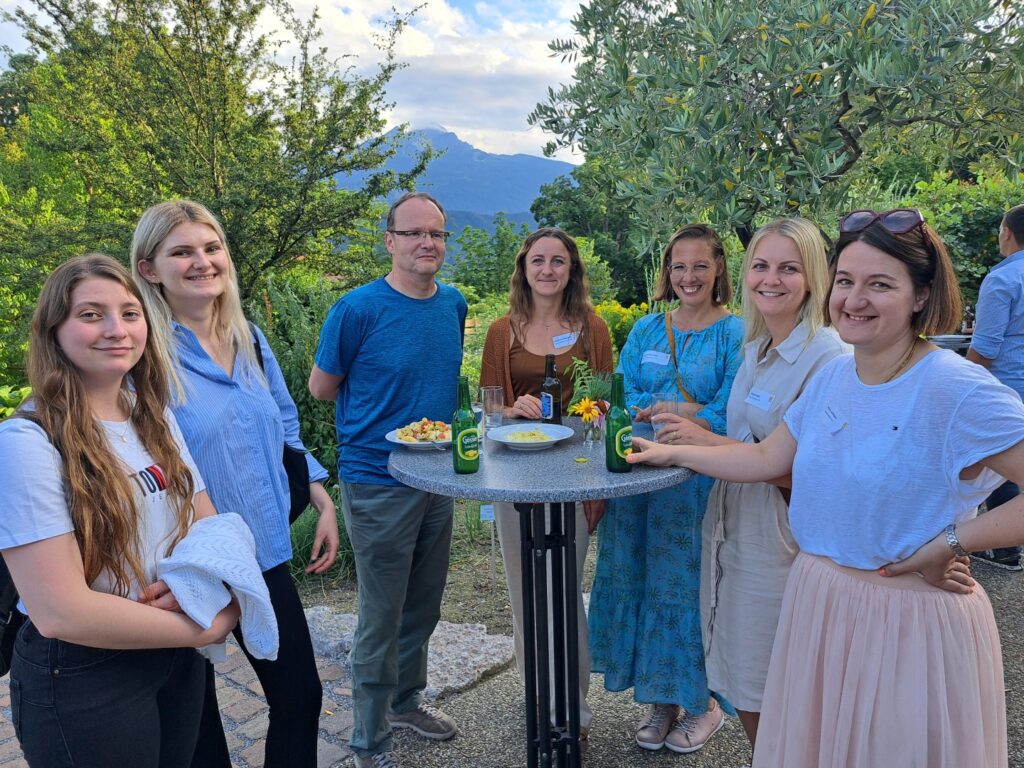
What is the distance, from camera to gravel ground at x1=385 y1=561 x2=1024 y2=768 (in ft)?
9.29

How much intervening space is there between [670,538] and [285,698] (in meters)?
1.49

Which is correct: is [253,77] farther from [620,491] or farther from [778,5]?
[620,491]

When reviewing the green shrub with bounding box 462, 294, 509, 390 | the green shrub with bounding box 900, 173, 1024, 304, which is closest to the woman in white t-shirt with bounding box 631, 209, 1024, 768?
the green shrub with bounding box 462, 294, 509, 390

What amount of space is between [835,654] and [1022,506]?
0.55 meters

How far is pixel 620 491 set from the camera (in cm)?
200

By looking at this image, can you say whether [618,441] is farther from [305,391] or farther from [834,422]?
[305,391]

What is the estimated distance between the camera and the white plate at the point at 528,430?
8.11 ft

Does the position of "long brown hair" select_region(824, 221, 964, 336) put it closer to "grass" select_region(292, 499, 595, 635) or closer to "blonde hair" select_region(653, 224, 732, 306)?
"blonde hair" select_region(653, 224, 732, 306)

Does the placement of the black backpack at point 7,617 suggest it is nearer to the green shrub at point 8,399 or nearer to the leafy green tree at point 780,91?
the leafy green tree at point 780,91

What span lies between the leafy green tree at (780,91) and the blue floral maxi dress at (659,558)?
505 millimetres

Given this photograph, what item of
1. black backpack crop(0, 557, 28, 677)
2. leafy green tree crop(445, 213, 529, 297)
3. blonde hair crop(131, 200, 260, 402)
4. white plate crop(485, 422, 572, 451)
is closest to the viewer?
black backpack crop(0, 557, 28, 677)

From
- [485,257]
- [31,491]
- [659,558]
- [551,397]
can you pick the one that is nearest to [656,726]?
[659,558]

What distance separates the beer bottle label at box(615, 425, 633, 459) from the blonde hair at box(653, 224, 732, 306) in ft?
2.81

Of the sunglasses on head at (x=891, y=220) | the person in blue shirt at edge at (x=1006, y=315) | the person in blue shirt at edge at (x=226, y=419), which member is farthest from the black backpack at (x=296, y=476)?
the person in blue shirt at edge at (x=1006, y=315)
